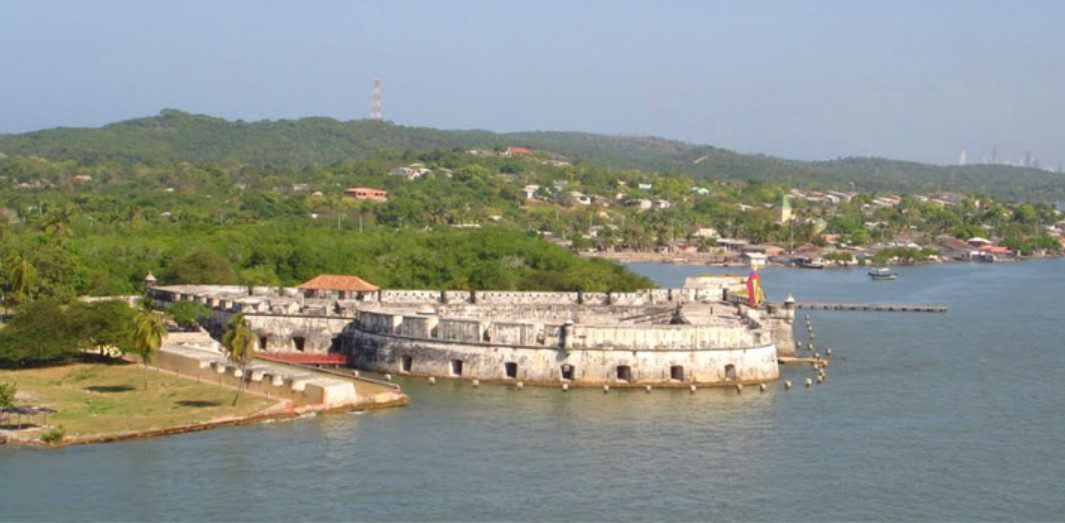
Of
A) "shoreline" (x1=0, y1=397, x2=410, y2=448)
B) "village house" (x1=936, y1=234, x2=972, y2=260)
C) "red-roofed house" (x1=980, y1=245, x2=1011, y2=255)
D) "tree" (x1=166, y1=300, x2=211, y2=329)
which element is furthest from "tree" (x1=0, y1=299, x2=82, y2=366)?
"red-roofed house" (x1=980, y1=245, x2=1011, y2=255)

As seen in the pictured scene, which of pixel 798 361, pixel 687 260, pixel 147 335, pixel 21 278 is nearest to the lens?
pixel 147 335

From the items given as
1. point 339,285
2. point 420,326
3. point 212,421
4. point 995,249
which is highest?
point 995,249

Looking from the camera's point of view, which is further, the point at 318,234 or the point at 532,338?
the point at 318,234

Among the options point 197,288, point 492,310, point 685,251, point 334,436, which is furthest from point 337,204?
point 334,436

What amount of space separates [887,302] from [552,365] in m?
53.1

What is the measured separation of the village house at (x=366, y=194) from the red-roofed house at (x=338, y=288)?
103 m

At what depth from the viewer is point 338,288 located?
69562 mm

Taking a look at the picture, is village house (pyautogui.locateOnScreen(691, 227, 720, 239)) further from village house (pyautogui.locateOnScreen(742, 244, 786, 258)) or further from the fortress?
the fortress

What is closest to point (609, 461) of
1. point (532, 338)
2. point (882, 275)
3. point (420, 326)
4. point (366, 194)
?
point (532, 338)

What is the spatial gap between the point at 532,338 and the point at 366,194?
121 metres

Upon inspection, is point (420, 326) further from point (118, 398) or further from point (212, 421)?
point (212, 421)

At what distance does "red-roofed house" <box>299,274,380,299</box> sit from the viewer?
69062mm

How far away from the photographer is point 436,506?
37438mm

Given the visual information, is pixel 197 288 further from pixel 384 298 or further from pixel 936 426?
pixel 936 426
